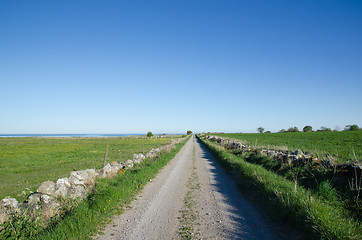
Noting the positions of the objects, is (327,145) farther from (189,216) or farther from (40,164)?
(40,164)

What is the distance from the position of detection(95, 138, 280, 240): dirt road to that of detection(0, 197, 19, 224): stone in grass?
97.7 inches

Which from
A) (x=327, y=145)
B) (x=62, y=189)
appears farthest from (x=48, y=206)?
(x=327, y=145)

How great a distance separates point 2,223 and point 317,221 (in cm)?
793

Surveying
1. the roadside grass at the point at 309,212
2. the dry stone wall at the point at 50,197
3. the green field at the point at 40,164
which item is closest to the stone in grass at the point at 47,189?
the dry stone wall at the point at 50,197

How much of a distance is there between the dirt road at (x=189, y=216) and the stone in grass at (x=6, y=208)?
2482mm

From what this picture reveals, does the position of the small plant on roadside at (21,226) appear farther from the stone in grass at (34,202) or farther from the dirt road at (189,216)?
the dirt road at (189,216)

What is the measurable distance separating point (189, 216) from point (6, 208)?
16.8 feet

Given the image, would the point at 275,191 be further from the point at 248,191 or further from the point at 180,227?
the point at 180,227

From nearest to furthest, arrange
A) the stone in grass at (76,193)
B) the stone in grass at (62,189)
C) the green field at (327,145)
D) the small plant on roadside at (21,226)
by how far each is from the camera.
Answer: the small plant on roadside at (21,226) < the stone in grass at (62,189) < the stone in grass at (76,193) < the green field at (327,145)

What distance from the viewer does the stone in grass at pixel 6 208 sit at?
15.7ft

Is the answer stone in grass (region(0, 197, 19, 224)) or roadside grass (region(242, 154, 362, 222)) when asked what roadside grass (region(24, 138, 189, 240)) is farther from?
roadside grass (region(242, 154, 362, 222))

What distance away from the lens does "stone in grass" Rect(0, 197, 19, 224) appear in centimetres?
479

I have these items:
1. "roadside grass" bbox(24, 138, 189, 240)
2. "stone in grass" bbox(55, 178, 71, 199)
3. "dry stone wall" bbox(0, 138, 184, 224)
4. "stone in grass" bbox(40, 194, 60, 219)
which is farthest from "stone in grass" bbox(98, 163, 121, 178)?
"stone in grass" bbox(40, 194, 60, 219)

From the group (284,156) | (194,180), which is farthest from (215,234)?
(284,156)
